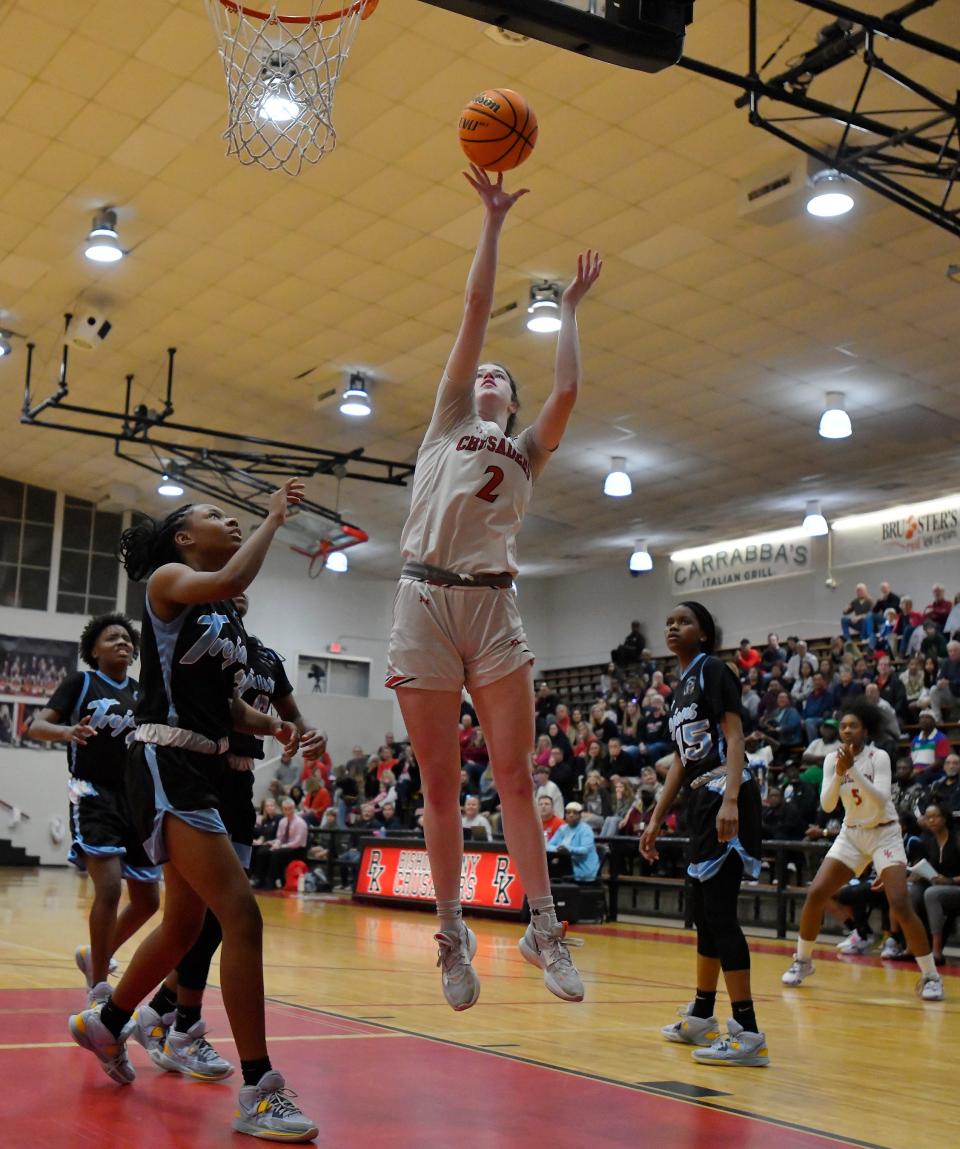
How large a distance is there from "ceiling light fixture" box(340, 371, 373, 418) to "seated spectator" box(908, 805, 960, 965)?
9030mm

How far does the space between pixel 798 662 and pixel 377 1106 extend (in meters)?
16.4

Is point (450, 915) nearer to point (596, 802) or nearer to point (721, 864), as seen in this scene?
point (721, 864)

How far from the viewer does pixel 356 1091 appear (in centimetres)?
436

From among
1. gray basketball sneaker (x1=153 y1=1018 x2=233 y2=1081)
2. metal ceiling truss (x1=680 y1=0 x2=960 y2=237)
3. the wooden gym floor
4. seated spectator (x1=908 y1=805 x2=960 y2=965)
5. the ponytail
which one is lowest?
the wooden gym floor

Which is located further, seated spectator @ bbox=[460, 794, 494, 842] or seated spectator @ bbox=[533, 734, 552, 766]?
seated spectator @ bbox=[533, 734, 552, 766]

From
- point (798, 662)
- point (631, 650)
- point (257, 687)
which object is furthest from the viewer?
point (631, 650)

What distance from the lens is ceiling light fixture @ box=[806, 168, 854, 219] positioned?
11031 millimetres

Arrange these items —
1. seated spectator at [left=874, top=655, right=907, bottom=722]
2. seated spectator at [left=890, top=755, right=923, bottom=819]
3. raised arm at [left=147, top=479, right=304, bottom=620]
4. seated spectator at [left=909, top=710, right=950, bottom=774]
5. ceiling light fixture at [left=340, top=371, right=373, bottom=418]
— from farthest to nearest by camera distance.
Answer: ceiling light fixture at [left=340, top=371, right=373, bottom=418], seated spectator at [left=874, top=655, right=907, bottom=722], seated spectator at [left=909, top=710, right=950, bottom=774], seated spectator at [left=890, top=755, right=923, bottom=819], raised arm at [left=147, top=479, right=304, bottom=620]

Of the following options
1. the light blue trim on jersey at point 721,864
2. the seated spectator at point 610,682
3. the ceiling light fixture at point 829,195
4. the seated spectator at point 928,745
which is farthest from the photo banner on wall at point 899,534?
the light blue trim on jersey at point 721,864

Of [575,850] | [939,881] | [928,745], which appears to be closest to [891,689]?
[928,745]

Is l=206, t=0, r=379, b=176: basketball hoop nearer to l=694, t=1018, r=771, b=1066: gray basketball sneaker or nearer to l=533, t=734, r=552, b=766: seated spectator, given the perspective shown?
l=694, t=1018, r=771, b=1066: gray basketball sneaker

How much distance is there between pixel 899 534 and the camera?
888 inches

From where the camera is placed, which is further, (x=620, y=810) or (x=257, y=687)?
(x=620, y=810)

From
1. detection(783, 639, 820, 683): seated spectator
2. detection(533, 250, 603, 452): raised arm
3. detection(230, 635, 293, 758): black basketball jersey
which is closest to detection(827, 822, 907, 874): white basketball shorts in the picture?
detection(230, 635, 293, 758): black basketball jersey
